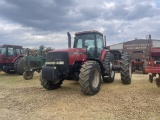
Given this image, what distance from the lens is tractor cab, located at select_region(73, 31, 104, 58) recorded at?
28.7ft

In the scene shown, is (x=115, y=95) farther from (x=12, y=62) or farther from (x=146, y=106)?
(x=12, y=62)

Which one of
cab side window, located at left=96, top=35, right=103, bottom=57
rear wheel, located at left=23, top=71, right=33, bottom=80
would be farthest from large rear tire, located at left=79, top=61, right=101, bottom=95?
rear wheel, located at left=23, top=71, right=33, bottom=80

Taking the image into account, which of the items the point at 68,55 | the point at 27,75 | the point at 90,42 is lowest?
the point at 27,75

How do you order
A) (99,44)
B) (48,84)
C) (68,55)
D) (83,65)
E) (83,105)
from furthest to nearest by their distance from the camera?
A: 1. (99,44)
2. (48,84)
3. (68,55)
4. (83,65)
5. (83,105)

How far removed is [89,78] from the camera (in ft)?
23.1

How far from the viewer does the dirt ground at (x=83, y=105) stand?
211 inches

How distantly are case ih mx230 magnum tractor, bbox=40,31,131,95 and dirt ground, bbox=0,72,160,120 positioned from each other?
1.68 feet

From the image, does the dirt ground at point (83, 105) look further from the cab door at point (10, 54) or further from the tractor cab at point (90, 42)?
the cab door at point (10, 54)

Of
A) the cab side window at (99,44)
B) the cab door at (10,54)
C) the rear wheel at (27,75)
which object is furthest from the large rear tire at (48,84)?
the cab door at (10,54)

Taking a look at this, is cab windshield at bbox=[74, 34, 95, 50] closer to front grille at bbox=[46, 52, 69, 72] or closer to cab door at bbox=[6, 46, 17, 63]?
front grille at bbox=[46, 52, 69, 72]

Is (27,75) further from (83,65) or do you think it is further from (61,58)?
(83,65)

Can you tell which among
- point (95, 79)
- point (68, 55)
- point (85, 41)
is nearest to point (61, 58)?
point (68, 55)

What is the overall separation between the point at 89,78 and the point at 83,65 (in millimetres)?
524

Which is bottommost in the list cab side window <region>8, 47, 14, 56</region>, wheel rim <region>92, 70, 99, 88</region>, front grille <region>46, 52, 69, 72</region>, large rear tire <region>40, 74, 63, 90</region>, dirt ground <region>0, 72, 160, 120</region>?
dirt ground <region>0, 72, 160, 120</region>
